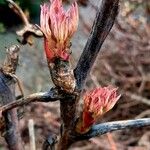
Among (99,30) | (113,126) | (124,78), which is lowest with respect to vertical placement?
(124,78)

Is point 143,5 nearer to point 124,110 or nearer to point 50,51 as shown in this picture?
point 124,110

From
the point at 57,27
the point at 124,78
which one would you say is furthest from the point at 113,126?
the point at 124,78

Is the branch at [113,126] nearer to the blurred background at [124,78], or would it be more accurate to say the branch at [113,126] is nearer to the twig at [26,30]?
the twig at [26,30]

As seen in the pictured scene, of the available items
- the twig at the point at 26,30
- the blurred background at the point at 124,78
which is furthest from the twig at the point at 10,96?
the blurred background at the point at 124,78

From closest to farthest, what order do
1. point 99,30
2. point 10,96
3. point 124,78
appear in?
point 99,30 < point 10,96 < point 124,78

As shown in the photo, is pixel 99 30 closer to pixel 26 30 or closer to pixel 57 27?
pixel 57 27

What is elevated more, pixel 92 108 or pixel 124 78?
pixel 92 108
